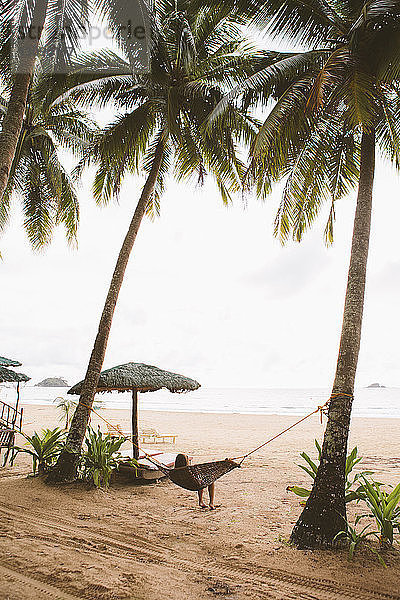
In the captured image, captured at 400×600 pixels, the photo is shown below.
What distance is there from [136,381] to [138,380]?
0.16 ft

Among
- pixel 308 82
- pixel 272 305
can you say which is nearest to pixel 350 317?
pixel 308 82

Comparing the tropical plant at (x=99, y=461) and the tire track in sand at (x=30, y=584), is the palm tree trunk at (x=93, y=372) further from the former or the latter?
the tire track in sand at (x=30, y=584)

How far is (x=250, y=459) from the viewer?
29.7 feet

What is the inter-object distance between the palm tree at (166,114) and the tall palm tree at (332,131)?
1.14 m

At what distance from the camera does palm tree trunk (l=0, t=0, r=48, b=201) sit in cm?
A: 449

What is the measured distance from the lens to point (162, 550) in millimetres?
3725

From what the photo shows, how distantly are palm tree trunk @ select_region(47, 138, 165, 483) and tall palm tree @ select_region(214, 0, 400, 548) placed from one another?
7.55 feet

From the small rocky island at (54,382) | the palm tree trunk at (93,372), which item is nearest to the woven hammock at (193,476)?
the palm tree trunk at (93,372)

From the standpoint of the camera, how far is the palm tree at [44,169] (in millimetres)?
8031

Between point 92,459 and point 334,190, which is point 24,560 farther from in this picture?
point 334,190

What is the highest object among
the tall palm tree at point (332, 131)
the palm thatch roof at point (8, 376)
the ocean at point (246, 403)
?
the tall palm tree at point (332, 131)

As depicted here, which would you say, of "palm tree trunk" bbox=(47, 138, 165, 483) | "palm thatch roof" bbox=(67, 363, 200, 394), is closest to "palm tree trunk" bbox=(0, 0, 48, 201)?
"palm tree trunk" bbox=(47, 138, 165, 483)

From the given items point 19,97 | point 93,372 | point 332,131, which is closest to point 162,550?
point 93,372

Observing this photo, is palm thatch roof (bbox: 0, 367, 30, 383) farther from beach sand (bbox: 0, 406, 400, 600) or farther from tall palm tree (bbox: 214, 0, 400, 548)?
tall palm tree (bbox: 214, 0, 400, 548)
